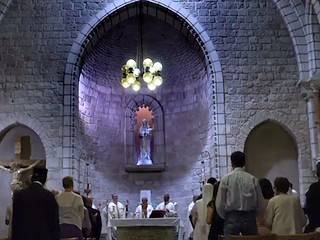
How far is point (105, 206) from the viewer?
48.8 feet

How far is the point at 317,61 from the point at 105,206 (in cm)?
620

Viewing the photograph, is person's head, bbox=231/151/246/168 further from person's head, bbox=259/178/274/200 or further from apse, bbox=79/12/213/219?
apse, bbox=79/12/213/219

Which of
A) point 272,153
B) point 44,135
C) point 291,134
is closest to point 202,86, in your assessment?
point 272,153

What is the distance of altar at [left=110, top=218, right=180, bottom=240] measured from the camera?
1048 centimetres

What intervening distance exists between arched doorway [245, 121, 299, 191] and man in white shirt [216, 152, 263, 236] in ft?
27.0

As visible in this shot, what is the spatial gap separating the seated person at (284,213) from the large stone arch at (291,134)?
287 inches

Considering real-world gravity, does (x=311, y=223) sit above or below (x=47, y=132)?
below

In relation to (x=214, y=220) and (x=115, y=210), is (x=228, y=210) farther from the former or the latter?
(x=115, y=210)

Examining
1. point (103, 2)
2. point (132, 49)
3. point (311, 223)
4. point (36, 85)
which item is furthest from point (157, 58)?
point (311, 223)

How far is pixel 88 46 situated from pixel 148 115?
328 cm

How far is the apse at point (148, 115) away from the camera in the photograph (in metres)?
15.2

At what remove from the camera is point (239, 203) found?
564cm

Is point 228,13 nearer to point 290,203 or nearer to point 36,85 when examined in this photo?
point 36,85

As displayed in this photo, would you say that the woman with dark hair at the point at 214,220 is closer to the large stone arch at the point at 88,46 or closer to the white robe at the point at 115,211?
the large stone arch at the point at 88,46
